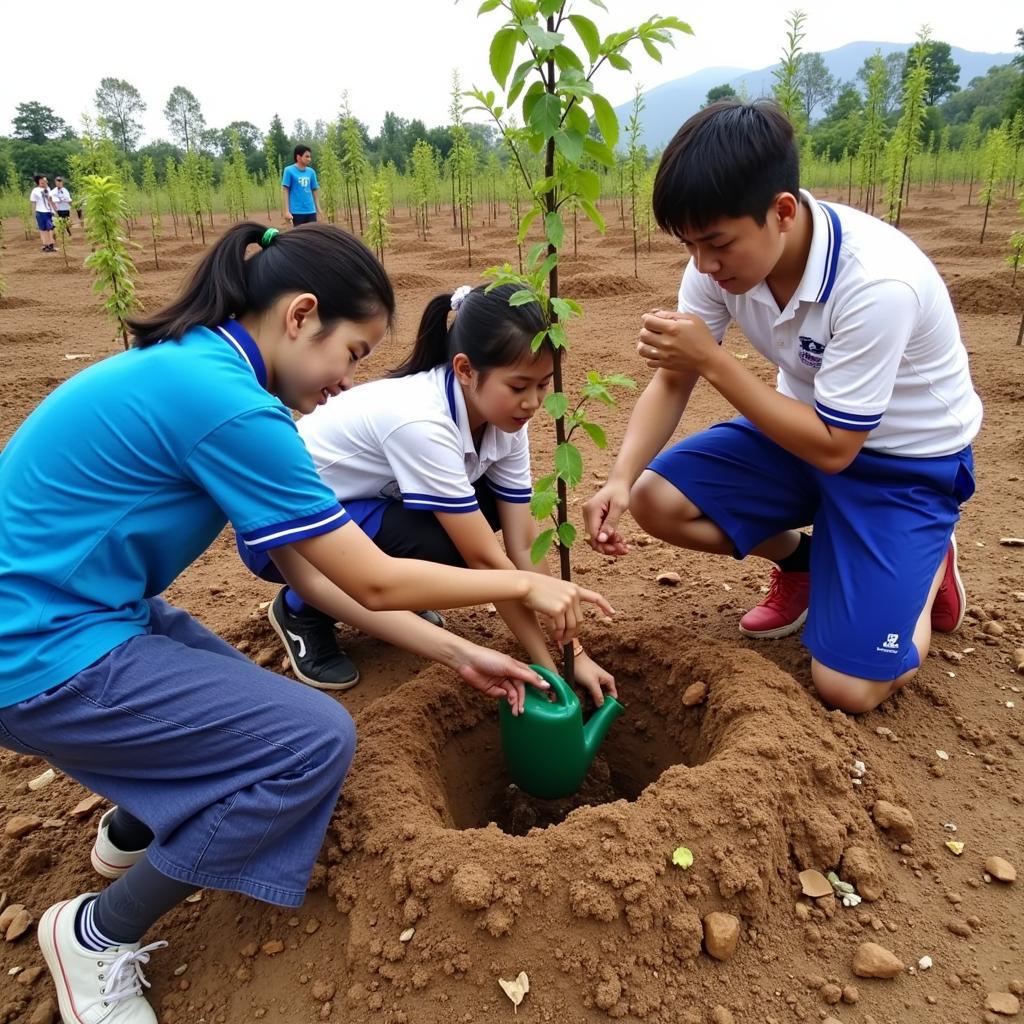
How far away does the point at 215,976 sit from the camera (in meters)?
1.61

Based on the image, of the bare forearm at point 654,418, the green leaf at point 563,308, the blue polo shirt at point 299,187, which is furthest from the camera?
the blue polo shirt at point 299,187

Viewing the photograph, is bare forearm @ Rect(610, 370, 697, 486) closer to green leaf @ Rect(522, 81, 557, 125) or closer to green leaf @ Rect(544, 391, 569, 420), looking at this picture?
green leaf @ Rect(544, 391, 569, 420)

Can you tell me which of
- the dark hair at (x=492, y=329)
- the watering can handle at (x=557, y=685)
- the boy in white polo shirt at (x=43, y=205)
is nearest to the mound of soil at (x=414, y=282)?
the dark hair at (x=492, y=329)

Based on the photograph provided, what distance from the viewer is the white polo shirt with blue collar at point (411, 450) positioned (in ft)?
7.03

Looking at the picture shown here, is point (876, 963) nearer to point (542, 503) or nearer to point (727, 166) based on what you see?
point (542, 503)

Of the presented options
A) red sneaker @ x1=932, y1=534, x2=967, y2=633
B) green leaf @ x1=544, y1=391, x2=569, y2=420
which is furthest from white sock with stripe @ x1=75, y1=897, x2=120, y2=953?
red sneaker @ x1=932, y1=534, x2=967, y2=633

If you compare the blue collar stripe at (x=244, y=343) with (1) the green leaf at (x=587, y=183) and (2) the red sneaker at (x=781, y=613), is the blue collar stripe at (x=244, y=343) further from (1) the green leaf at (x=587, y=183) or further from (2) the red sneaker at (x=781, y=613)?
(2) the red sneaker at (x=781, y=613)

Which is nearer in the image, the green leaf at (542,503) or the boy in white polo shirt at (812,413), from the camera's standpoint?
the green leaf at (542,503)

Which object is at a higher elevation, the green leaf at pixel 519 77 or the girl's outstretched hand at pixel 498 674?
the green leaf at pixel 519 77

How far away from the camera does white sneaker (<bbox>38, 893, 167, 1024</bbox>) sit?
1.50 meters

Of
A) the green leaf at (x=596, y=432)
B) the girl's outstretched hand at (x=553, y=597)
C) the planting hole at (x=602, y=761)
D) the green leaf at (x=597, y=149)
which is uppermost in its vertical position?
the green leaf at (x=597, y=149)

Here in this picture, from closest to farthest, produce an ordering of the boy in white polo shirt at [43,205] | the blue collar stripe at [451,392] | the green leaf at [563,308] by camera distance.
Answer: the green leaf at [563,308]
the blue collar stripe at [451,392]
the boy in white polo shirt at [43,205]

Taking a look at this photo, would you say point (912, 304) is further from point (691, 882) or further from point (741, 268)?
point (691, 882)

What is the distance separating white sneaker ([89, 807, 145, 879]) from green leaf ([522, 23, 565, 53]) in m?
1.91
